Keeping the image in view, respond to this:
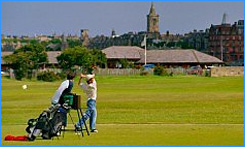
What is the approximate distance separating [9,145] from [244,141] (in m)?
5.01

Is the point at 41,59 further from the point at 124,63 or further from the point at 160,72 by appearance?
the point at 160,72

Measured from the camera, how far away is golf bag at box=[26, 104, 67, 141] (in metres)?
15.8

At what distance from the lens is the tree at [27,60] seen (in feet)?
308

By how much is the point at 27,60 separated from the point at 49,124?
87.8 metres

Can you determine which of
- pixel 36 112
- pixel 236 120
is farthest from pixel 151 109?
pixel 236 120

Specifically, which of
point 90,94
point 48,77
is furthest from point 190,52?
point 90,94

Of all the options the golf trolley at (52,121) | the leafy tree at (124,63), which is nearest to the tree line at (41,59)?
the leafy tree at (124,63)

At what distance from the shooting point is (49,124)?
52.2 ft

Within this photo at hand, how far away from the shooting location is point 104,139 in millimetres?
15773

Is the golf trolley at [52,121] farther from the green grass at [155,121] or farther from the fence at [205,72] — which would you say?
the fence at [205,72]

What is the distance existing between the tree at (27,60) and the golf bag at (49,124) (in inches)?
2896

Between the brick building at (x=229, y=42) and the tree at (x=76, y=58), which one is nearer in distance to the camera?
the tree at (x=76, y=58)

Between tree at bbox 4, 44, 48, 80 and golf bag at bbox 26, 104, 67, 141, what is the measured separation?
73571 millimetres

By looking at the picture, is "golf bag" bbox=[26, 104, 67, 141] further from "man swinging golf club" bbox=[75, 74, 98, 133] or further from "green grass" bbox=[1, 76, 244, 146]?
"man swinging golf club" bbox=[75, 74, 98, 133]
